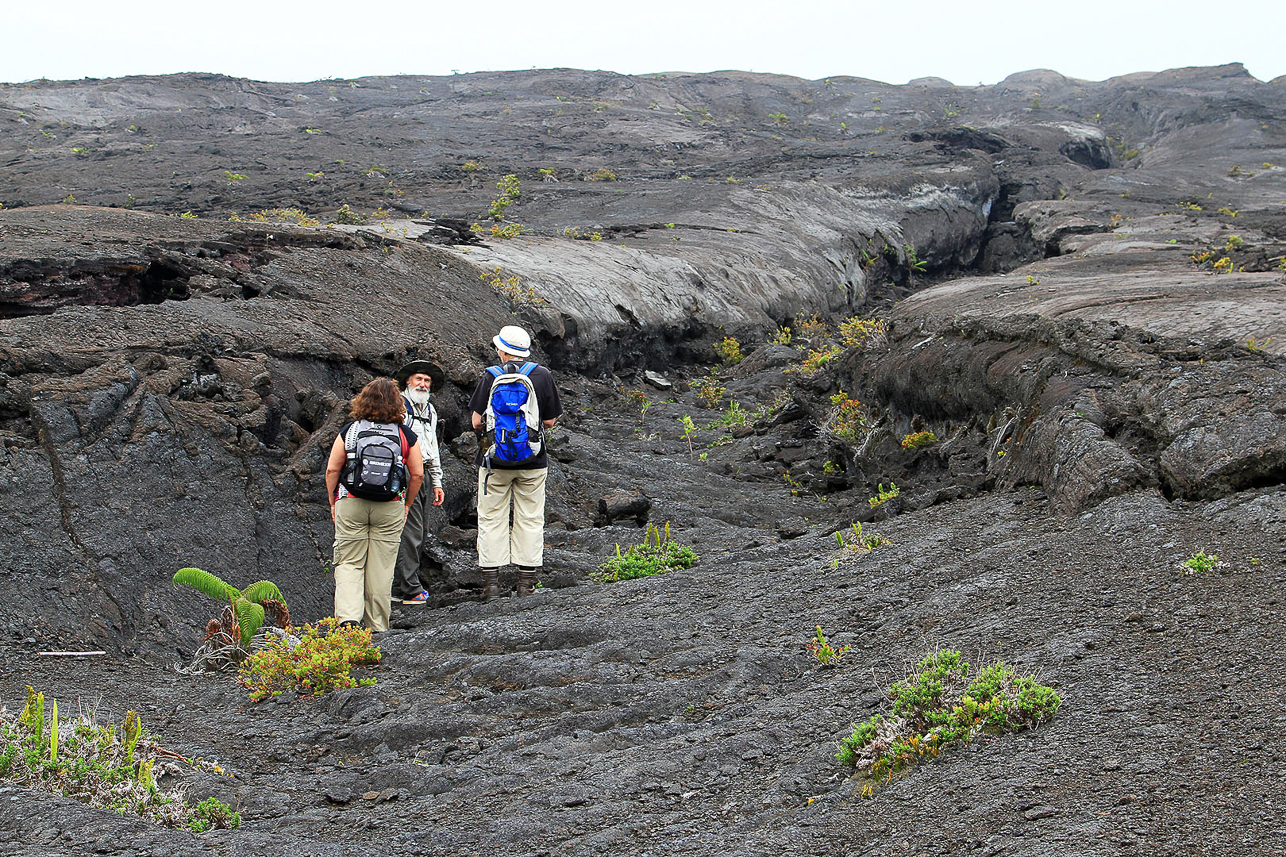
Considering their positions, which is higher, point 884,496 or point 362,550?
point 362,550

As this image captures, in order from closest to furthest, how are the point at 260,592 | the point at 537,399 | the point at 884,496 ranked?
the point at 260,592 → the point at 537,399 → the point at 884,496

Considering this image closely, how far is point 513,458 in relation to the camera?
24.8 ft

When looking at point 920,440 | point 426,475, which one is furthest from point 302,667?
point 920,440

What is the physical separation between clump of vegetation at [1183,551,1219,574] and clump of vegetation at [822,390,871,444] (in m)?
7.97

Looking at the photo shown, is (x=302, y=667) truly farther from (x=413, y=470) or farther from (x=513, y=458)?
(x=513, y=458)

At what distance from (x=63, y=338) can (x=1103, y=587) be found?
23.7 ft

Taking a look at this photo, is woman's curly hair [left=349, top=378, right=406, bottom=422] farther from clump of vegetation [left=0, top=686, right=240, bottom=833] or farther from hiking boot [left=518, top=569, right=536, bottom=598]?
clump of vegetation [left=0, top=686, right=240, bottom=833]

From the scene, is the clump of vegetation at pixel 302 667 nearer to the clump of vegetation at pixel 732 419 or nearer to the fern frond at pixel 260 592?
the fern frond at pixel 260 592

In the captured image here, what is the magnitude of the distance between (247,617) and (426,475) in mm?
2456

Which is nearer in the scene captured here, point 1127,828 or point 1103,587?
point 1127,828

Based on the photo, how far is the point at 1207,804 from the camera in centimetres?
309

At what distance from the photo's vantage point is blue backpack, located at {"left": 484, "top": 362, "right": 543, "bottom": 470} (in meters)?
7.46

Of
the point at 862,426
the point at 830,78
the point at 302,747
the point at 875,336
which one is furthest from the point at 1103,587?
the point at 830,78

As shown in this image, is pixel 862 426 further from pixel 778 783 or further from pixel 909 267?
pixel 909 267
